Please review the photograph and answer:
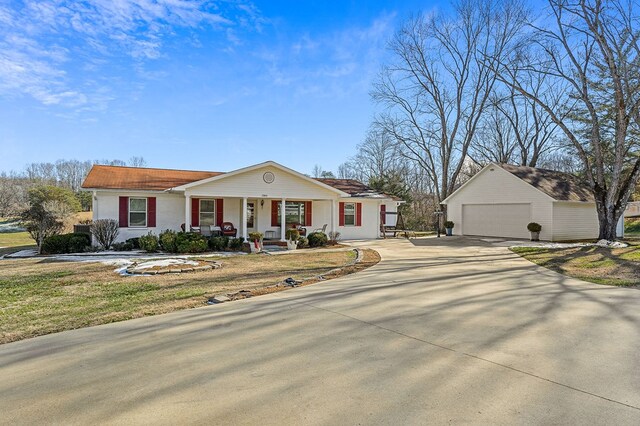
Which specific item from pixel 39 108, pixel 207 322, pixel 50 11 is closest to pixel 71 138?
pixel 39 108

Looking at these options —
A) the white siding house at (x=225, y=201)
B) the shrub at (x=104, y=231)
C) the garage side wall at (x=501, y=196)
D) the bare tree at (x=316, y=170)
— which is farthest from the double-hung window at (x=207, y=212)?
the bare tree at (x=316, y=170)

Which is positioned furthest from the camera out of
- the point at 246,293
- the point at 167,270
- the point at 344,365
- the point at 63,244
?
the point at 63,244

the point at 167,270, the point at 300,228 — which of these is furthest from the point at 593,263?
the point at 167,270

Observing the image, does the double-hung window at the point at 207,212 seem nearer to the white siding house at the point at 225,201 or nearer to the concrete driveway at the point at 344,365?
the white siding house at the point at 225,201

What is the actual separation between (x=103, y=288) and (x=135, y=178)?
1120 centimetres

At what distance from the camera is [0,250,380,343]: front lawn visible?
5.43 meters

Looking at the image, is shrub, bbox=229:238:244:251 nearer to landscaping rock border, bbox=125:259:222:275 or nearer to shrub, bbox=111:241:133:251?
shrub, bbox=111:241:133:251

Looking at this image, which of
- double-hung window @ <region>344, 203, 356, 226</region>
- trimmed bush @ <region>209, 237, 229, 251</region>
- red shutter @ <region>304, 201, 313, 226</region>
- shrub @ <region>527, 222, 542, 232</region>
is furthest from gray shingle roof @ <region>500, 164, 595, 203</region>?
trimmed bush @ <region>209, 237, 229, 251</region>

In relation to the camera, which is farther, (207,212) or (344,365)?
(207,212)

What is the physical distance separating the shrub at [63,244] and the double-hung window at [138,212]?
209cm

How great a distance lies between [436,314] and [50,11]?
39.5ft

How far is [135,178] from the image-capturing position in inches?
688

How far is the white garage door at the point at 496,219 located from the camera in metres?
20.6

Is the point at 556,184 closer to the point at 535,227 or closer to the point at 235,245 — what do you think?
the point at 535,227
